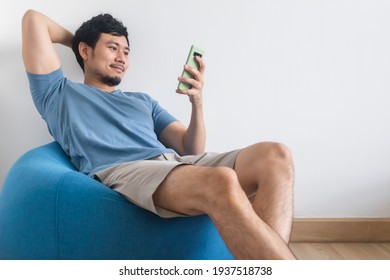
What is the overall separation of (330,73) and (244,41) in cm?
46

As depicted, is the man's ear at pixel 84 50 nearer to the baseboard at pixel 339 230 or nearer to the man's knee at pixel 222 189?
the man's knee at pixel 222 189

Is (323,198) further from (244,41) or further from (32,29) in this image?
(32,29)

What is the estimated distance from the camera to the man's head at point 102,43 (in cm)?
177

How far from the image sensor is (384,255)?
182 cm

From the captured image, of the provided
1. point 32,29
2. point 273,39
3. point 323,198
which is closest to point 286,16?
point 273,39

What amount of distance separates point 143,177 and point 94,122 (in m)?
0.51

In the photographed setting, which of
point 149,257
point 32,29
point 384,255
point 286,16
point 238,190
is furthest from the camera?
point 286,16

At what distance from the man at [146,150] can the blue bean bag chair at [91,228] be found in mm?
55

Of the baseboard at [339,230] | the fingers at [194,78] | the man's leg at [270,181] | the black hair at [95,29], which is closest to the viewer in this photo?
the man's leg at [270,181]

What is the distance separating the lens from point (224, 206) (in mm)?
995

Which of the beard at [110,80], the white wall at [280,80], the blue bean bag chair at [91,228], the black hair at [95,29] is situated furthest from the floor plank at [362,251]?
Result: the black hair at [95,29]

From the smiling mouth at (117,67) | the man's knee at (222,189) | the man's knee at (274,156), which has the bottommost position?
the man's knee at (222,189)

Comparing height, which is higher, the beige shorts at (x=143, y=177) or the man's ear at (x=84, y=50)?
the man's ear at (x=84, y=50)

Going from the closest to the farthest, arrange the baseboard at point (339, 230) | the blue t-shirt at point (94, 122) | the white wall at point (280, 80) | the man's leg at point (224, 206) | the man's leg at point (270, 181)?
the man's leg at point (224, 206), the man's leg at point (270, 181), the blue t-shirt at point (94, 122), the white wall at point (280, 80), the baseboard at point (339, 230)
